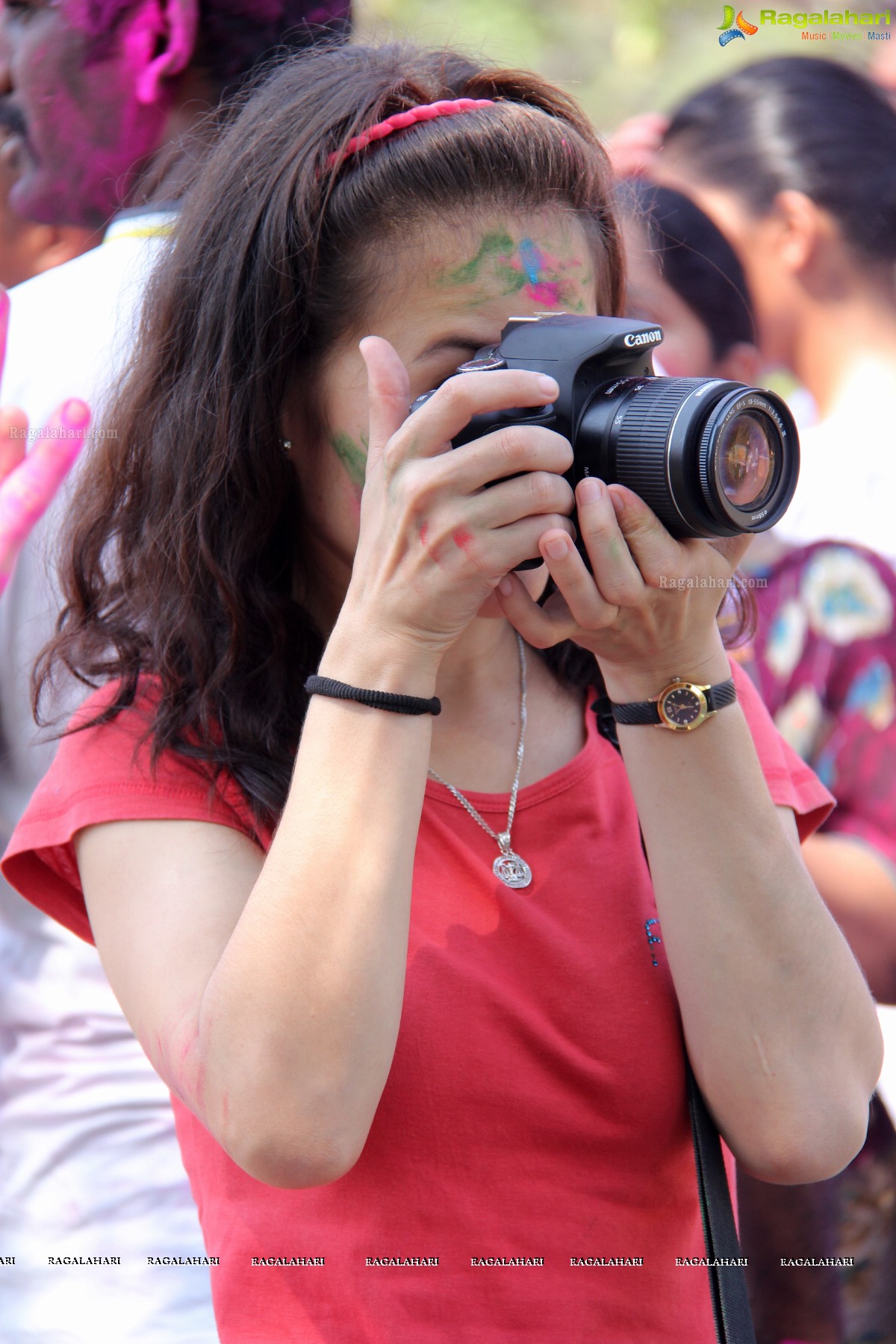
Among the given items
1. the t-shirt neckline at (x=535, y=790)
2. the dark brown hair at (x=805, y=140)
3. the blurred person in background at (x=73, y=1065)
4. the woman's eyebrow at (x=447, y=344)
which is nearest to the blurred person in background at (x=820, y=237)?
Result: the dark brown hair at (x=805, y=140)

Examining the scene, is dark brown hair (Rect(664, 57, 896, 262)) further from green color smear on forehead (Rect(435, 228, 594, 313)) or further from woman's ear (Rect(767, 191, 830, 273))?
green color smear on forehead (Rect(435, 228, 594, 313))

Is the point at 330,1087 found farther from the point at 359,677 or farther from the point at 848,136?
the point at 848,136

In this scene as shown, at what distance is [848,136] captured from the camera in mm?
1951

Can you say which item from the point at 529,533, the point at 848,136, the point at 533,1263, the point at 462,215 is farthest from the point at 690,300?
the point at 533,1263

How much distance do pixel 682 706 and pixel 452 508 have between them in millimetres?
269

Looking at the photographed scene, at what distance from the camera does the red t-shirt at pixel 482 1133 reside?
95cm

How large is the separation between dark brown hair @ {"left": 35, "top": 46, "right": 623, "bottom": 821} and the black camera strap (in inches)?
17.9

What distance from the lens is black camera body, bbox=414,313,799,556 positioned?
89cm

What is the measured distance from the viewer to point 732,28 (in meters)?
1.97

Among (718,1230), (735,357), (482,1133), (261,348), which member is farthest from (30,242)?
(718,1230)

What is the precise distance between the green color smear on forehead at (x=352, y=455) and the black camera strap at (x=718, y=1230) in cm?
59

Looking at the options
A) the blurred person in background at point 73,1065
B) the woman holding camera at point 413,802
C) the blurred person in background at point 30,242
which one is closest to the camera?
the woman holding camera at point 413,802

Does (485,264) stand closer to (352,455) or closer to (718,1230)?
(352,455)

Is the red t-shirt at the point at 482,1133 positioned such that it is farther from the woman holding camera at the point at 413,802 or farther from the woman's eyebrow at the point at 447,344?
the woman's eyebrow at the point at 447,344
